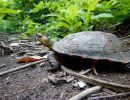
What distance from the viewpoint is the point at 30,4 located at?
1040 cm

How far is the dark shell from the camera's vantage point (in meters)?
3.56

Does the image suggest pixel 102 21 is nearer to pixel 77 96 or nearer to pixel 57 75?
pixel 57 75

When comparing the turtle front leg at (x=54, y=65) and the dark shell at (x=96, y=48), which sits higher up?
the dark shell at (x=96, y=48)

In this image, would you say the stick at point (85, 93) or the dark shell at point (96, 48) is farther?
the dark shell at point (96, 48)

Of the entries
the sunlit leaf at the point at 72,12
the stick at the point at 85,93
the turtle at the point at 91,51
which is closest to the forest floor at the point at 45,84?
the stick at the point at 85,93

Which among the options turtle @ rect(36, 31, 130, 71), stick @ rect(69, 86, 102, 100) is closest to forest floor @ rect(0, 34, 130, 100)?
stick @ rect(69, 86, 102, 100)

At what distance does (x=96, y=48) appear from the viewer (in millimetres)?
3615

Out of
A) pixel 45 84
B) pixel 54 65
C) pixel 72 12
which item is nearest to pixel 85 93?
pixel 45 84

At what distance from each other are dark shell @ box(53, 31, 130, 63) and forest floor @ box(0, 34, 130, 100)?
0.73 feet

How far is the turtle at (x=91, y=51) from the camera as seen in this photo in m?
3.56

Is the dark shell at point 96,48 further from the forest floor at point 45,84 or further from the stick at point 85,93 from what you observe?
the stick at point 85,93

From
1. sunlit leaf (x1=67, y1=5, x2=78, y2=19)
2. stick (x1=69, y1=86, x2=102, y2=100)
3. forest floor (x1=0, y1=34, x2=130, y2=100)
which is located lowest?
forest floor (x1=0, y1=34, x2=130, y2=100)

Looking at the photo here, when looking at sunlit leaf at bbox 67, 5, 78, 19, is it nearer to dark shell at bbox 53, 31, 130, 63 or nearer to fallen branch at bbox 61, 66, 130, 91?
dark shell at bbox 53, 31, 130, 63

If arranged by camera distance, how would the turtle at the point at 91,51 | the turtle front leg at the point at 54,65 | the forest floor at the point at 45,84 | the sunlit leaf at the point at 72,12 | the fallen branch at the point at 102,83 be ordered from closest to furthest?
the fallen branch at the point at 102,83 → the forest floor at the point at 45,84 → the turtle at the point at 91,51 → the turtle front leg at the point at 54,65 → the sunlit leaf at the point at 72,12
